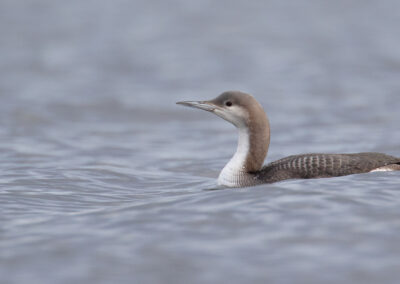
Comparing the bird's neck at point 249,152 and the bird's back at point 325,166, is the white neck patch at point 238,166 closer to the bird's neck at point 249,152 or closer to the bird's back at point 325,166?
the bird's neck at point 249,152

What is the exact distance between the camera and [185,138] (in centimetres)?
1255

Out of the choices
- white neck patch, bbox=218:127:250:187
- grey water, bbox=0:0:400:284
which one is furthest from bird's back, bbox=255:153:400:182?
white neck patch, bbox=218:127:250:187

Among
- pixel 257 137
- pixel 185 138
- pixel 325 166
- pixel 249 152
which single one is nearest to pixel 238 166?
pixel 249 152

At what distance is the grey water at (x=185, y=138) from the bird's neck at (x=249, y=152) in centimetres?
29

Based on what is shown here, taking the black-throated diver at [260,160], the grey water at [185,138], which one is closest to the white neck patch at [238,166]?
the black-throated diver at [260,160]

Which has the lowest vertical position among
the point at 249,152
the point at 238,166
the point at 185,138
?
the point at 238,166

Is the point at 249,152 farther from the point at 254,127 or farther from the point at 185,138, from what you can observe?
the point at 185,138

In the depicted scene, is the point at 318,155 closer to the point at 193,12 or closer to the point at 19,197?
the point at 19,197

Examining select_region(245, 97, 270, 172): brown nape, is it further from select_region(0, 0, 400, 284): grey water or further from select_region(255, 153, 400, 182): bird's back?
select_region(0, 0, 400, 284): grey water

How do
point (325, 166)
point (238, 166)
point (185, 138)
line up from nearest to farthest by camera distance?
point (325, 166) < point (238, 166) < point (185, 138)

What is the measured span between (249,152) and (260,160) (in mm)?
133

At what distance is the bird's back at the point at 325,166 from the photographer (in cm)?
724

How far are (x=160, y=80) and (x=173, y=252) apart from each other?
12.3 m

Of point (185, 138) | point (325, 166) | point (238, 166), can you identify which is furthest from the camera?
point (185, 138)
